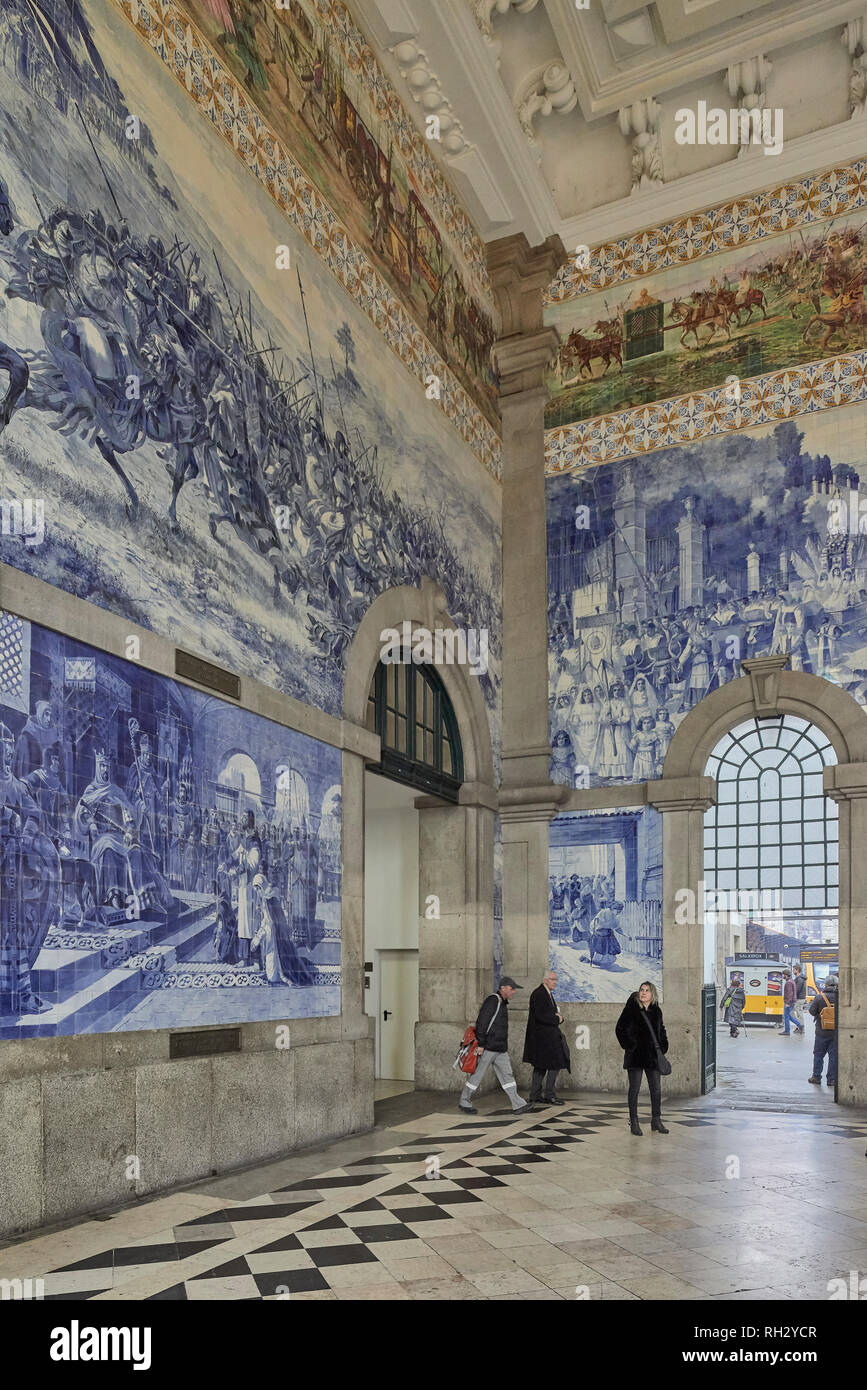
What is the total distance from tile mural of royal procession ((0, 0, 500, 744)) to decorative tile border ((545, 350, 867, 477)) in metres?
4.51

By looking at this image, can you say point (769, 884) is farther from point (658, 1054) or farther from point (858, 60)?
point (858, 60)

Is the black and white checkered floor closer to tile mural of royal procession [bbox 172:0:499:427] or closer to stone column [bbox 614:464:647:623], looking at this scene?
stone column [bbox 614:464:647:623]

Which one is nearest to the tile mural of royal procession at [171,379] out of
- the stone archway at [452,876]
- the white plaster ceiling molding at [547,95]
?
the stone archway at [452,876]

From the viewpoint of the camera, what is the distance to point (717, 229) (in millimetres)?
15609

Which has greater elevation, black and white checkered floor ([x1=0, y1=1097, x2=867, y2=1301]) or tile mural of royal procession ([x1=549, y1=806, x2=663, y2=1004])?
tile mural of royal procession ([x1=549, y1=806, x2=663, y2=1004])

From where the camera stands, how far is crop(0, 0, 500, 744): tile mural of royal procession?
711 cm

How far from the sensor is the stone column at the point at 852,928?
12914 millimetres

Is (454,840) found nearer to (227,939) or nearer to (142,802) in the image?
(227,939)

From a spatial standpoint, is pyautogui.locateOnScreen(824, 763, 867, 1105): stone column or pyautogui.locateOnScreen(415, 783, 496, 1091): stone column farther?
pyautogui.locateOnScreen(415, 783, 496, 1091): stone column

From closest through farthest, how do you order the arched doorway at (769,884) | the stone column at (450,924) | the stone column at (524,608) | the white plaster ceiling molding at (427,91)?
the white plaster ceiling molding at (427,91) → the stone column at (450,924) → the stone column at (524,608) → the arched doorway at (769,884)

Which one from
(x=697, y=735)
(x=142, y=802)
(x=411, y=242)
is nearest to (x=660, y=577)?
(x=697, y=735)

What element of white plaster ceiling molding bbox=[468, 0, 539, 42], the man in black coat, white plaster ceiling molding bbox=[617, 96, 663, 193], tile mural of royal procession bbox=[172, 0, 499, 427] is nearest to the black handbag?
the man in black coat

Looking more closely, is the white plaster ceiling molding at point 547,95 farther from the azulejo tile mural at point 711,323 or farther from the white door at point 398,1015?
the white door at point 398,1015

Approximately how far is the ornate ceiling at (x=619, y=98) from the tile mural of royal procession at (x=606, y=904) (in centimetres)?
870
